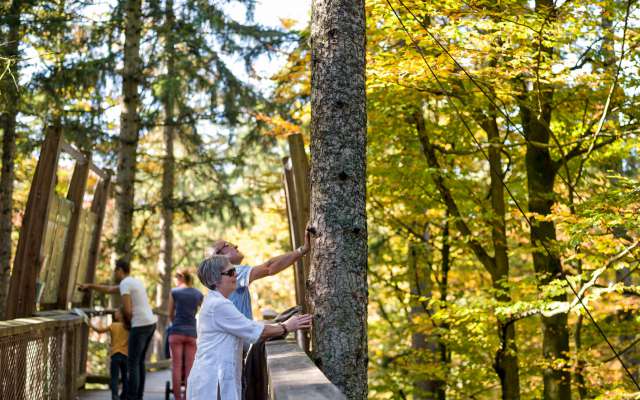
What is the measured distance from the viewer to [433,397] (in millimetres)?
14344

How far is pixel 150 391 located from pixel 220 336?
756 centimetres

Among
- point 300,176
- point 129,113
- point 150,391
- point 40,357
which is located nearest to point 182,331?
point 40,357

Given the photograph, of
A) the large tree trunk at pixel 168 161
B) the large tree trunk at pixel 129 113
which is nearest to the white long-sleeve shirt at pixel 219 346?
the large tree trunk at pixel 129 113

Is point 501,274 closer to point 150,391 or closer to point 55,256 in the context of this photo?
point 150,391

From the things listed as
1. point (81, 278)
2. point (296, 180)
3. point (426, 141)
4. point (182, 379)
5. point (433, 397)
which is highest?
point (426, 141)

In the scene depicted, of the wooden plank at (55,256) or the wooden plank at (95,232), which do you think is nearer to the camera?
the wooden plank at (55,256)

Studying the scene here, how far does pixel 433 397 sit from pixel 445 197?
4.52 metres

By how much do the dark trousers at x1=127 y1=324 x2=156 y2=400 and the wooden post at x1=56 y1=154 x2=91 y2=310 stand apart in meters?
1.01

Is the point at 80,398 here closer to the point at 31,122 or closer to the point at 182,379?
the point at 182,379

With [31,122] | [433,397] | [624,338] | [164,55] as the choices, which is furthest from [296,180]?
[31,122]

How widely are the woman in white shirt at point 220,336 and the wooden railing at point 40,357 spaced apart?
216 centimetres

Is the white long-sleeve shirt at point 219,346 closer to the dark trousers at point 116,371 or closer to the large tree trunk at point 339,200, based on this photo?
the large tree trunk at point 339,200

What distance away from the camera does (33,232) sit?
7762mm

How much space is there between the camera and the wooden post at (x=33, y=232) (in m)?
7.66
